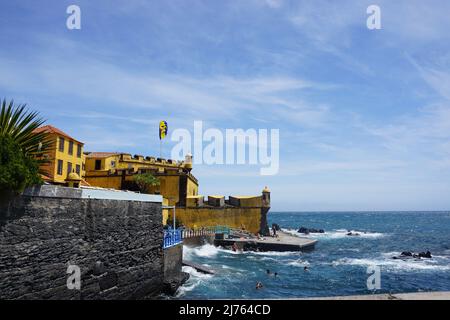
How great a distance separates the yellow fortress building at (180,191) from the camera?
4359 centimetres

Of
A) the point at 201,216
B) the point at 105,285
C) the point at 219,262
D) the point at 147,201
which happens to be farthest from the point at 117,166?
the point at 105,285

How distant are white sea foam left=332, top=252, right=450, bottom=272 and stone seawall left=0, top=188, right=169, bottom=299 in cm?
2543

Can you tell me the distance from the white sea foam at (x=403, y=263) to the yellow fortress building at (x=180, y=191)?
1406 cm

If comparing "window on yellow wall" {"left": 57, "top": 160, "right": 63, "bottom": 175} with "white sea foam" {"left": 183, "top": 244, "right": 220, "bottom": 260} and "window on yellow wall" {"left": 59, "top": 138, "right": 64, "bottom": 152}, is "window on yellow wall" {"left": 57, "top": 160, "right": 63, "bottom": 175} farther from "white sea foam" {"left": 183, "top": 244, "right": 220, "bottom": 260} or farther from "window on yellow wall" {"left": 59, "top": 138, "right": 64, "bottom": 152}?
"white sea foam" {"left": 183, "top": 244, "right": 220, "bottom": 260}

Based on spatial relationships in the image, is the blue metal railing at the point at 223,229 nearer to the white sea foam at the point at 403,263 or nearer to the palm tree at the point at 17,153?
the white sea foam at the point at 403,263

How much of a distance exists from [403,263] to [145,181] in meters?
29.1

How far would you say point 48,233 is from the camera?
1148 centimetres

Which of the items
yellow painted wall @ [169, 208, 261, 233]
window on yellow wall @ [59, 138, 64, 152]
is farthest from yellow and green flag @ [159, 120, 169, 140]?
window on yellow wall @ [59, 138, 64, 152]

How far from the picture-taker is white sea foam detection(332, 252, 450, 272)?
117 ft

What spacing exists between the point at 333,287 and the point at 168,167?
29.6 metres

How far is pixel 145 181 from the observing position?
41719 mm

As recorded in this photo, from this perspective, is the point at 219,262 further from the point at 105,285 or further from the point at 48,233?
the point at 48,233

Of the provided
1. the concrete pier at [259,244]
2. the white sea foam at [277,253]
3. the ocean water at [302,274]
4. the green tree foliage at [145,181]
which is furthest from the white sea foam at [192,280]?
the green tree foliage at [145,181]

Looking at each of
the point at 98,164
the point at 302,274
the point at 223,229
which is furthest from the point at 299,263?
the point at 98,164
